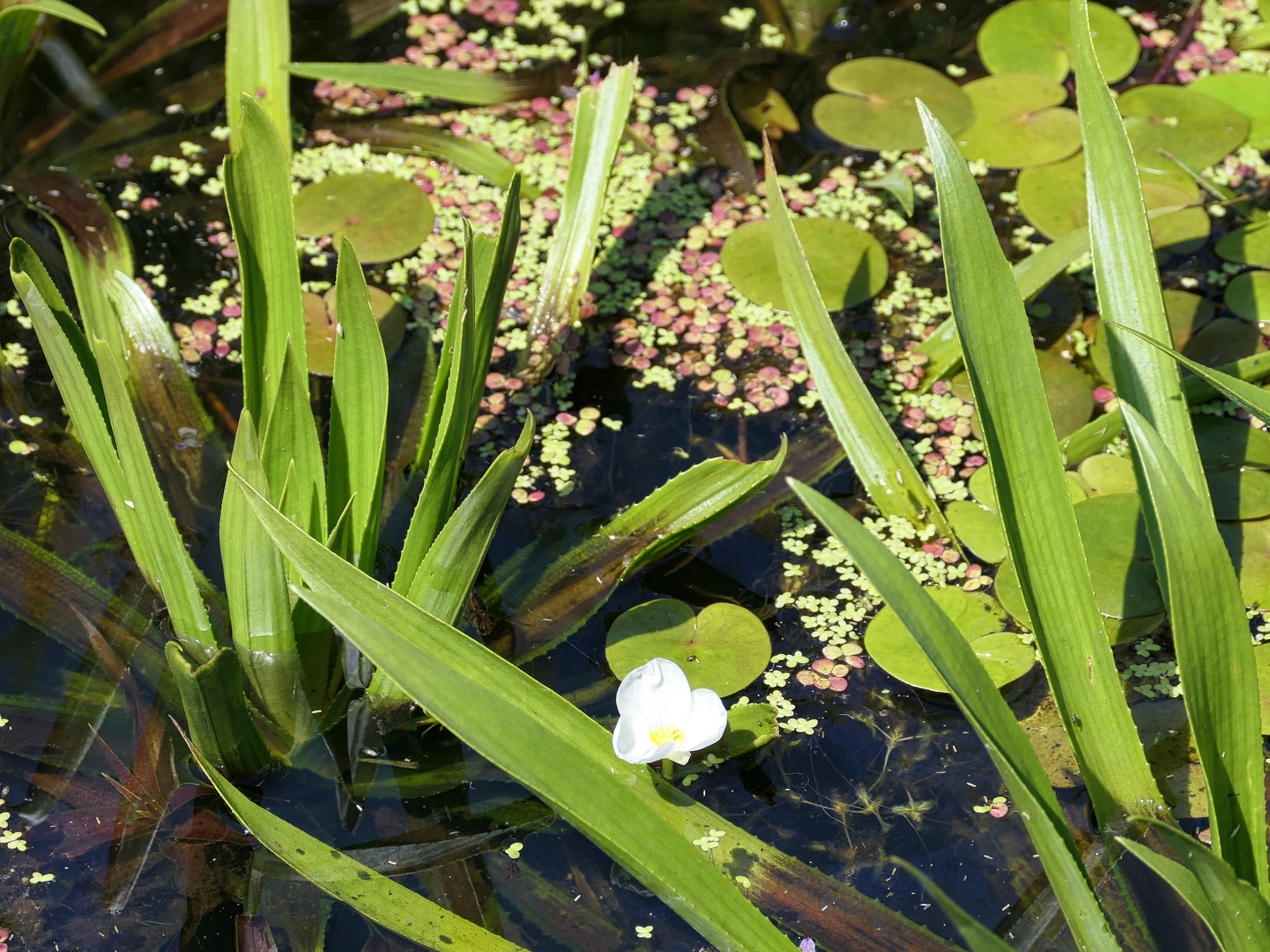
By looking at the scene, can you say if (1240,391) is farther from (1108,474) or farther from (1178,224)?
(1178,224)

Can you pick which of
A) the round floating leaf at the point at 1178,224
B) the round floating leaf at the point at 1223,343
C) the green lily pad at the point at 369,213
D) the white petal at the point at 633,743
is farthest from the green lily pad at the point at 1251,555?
the green lily pad at the point at 369,213

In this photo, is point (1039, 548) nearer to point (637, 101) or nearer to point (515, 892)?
point (515, 892)

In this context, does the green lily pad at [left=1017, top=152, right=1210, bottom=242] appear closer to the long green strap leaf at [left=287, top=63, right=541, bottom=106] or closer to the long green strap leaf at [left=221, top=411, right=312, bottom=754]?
the long green strap leaf at [left=287, top=63, right=541, bottom=106]

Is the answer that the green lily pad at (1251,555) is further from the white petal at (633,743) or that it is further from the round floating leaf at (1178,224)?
the white petal at (633,743)

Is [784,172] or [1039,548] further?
[784,172]

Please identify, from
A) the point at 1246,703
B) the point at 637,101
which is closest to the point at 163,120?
the point at 637,101

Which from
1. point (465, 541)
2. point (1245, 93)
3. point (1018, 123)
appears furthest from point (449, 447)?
point (1245, 93)

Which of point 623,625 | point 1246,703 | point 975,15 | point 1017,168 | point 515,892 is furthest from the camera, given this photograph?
point 975,15
